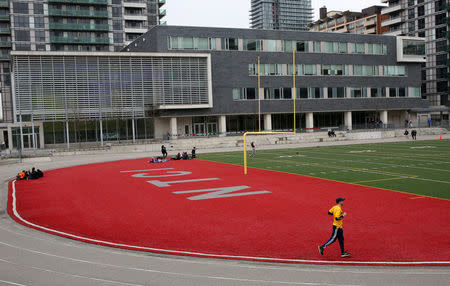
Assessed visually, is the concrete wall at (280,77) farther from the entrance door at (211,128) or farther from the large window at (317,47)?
the entrance door at (211,128)

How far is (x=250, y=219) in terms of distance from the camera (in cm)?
1614

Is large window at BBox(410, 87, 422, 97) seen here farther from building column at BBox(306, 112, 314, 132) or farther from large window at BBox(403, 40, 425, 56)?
building column at BBox(306, 112, 314, 132)

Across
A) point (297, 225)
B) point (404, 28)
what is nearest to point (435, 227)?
point (297, 225)

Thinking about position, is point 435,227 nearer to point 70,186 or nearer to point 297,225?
point 297,225

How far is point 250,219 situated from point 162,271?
600 centimetres

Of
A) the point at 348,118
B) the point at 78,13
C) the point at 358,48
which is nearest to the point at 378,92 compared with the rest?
the point at 348,118

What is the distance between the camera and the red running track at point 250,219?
1224cm

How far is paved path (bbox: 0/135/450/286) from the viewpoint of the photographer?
9.87m

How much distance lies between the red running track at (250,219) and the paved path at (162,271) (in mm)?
637

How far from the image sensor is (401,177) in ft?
82.0

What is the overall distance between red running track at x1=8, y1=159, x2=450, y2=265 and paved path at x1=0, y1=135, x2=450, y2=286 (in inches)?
25.1

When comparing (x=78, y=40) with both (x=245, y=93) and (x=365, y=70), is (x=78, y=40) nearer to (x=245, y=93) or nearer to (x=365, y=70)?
(x=245, y=93)

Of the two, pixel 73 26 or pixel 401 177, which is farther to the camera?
pixel 73 26

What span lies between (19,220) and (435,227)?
15528mm
